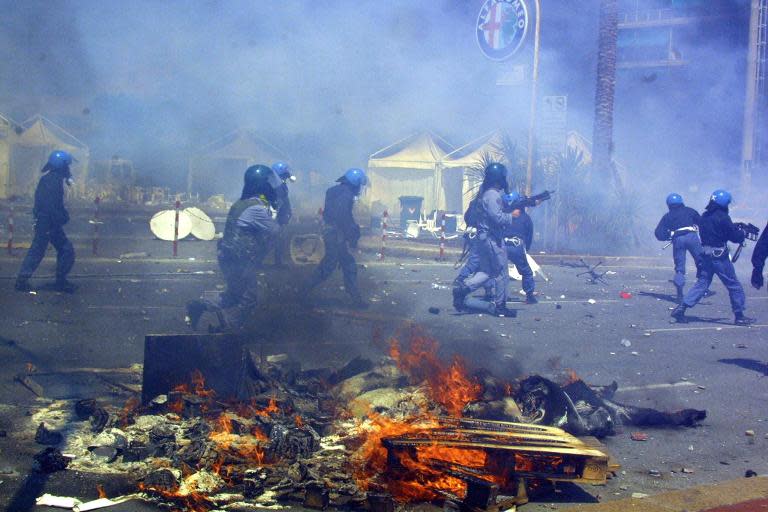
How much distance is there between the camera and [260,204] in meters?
7.09

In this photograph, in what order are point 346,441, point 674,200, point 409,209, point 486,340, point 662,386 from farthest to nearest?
point 409,209
point 674,200
point 486,340
point 662,386
point 346,441

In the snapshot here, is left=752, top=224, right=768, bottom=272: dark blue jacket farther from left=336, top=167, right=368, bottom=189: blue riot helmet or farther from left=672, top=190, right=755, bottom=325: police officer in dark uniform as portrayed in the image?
left=336, top=167, right=368, bottom=189: blue riot helmet

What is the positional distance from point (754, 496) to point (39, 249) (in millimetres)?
8200

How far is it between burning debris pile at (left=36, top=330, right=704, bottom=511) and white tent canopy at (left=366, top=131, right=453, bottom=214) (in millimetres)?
23435

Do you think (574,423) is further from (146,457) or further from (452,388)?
(146,457)

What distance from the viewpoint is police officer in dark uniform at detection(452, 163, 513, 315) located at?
951 cm

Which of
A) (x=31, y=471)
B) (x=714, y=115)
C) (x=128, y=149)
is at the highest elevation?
(x=714, y=115)

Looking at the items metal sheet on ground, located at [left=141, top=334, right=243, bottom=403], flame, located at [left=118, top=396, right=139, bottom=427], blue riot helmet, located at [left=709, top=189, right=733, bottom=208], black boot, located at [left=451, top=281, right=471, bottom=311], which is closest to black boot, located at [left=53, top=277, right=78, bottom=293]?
black boot, located at [left=451, top=281, right=471, bottom=311]

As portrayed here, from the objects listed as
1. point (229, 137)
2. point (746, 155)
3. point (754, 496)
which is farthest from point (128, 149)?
point (754, 496)

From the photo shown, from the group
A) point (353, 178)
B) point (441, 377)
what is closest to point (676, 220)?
point (353, 178)

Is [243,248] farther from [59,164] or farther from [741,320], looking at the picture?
[741,320]

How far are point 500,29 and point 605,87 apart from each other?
8097 mm

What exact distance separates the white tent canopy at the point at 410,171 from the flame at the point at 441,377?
22784 millimetres

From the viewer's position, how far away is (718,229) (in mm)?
9859
